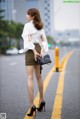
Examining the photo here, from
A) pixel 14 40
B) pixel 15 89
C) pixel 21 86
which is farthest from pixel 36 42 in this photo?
pixel 14 40

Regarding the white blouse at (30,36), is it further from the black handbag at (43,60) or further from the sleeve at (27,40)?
the black handbag at (43,60)

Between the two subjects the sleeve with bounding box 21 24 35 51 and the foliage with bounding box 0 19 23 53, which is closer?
the sleeve with bounding box 21 24 35 51

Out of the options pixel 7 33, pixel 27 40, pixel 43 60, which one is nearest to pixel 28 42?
pixel 27 40

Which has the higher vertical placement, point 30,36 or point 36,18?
point 36,18

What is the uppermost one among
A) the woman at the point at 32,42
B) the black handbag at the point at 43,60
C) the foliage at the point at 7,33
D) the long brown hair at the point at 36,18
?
the long brown hair at the point at 36,18

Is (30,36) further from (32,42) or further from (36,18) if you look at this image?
(36,18)

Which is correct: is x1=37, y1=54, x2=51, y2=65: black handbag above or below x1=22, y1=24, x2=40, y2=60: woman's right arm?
below

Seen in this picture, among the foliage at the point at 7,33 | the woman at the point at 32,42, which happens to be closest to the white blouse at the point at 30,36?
the woman at the point at 32,42

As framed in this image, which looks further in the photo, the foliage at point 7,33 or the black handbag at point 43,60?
the foliage at point 7,33

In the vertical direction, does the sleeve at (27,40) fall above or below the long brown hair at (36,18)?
below

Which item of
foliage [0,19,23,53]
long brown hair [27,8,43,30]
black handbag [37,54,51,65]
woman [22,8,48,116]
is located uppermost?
long brown hair [27,8,43,30]

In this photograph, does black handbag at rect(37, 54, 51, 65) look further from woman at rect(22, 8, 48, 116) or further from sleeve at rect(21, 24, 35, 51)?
sleeve at rect(21, 24, 35, 51)

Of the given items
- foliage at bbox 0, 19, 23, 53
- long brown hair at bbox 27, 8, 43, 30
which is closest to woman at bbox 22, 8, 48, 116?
long brown hair at bbox 27, 8, 43, 30

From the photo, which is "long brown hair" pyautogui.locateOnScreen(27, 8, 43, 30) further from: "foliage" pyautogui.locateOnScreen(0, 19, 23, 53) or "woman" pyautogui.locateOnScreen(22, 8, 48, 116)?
"foliage" pyautogui.locateOnScreen(0, 19, 23, 53)
